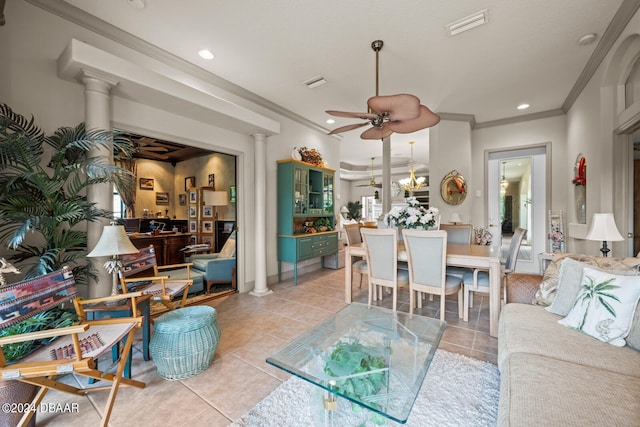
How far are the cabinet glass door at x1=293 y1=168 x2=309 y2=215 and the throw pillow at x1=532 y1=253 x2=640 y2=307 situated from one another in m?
3.28

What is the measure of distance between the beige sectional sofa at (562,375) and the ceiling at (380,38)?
228 cm

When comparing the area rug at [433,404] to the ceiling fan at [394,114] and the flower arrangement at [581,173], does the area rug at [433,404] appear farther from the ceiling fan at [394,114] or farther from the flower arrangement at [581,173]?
the flower arrangement at [581,173]

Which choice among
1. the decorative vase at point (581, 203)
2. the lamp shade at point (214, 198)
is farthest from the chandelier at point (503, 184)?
the lamp shade at point (214, 198)

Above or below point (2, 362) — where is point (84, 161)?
above

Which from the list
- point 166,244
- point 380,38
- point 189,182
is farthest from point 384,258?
point 189,182

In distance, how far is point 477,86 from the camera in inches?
149

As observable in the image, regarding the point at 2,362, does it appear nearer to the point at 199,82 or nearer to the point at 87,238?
the point at 87,238

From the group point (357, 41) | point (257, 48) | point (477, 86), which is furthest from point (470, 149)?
point (257, 48)

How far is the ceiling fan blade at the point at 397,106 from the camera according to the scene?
7.41 feet

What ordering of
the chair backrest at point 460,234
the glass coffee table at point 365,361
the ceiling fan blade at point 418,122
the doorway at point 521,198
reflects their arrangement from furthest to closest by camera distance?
the doorway at point 521,198 → the chair backrest at point 460,234 → the ceiling fan blade at point 418,122 → the glass coffee table at point 365,361

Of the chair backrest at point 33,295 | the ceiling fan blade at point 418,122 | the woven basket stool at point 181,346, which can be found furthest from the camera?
the ceiling fan blade at point 418,122

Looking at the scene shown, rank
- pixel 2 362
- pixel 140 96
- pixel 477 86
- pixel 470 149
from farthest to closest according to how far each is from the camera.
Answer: pixel 470 149, pixel 477 86, pixel 140 96, pixel 2 362

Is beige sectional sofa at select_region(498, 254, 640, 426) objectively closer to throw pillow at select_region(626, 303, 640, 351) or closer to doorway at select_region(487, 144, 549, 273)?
throw pillow at select_region(626, 303, 640, 351)

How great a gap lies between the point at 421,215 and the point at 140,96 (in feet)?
10.6
